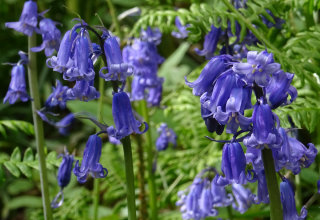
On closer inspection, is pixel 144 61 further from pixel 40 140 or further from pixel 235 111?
pixel 235 111

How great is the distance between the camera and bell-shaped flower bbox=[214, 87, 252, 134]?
4.85 feet

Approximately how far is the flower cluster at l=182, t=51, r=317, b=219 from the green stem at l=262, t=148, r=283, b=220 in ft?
0.17

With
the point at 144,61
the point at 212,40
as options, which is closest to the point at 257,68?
the point at 212,40

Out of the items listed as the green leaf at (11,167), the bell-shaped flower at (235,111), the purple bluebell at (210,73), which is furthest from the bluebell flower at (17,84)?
the bell-shaped flower at (235,111)

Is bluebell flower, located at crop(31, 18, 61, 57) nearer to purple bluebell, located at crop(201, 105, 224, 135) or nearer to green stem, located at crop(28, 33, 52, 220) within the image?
green stem, located at crop(28, 33, 52, 220)

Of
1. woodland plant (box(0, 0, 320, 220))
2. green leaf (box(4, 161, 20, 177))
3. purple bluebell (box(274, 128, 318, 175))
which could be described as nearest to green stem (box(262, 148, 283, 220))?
woodland plant (box(0, 0, 320, 220))

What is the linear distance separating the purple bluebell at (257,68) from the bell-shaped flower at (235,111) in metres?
0.05

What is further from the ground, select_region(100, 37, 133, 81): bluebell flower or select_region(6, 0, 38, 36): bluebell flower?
select_region(6, 0, 38, 36): bluebell flower

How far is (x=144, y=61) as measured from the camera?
3.64m

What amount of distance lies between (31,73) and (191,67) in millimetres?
4010

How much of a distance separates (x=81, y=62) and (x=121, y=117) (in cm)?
25

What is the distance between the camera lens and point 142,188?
366 cm

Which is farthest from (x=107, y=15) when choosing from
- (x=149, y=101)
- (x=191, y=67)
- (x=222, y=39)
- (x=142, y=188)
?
(x=222, y=39)

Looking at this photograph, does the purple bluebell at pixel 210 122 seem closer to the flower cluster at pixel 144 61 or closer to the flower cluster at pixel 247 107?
the flower cluster at pixel 247 107
